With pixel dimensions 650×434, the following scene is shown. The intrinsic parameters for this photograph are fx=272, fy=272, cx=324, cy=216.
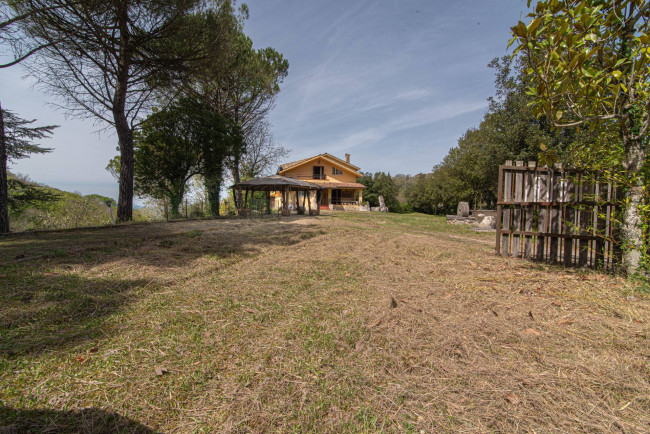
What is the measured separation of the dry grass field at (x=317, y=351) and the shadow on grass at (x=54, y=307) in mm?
16

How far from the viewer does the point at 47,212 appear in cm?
1098

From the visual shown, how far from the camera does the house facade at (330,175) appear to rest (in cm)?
3102

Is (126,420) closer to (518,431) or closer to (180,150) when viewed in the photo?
(518,431)

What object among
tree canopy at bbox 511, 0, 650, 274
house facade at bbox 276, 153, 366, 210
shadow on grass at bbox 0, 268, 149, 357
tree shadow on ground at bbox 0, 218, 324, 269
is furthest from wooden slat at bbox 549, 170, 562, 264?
house facade at bbox 276, 153, 366, 210

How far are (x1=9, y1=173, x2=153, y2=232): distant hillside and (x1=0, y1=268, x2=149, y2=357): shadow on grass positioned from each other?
329 inches

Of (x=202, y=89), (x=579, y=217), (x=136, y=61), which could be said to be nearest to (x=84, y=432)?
(x=579, y=217)

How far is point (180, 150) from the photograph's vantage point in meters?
14.8

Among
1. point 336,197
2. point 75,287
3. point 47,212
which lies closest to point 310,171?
point 336,197

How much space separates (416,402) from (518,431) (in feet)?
1.64

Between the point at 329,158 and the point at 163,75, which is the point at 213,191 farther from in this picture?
the point at 329,158

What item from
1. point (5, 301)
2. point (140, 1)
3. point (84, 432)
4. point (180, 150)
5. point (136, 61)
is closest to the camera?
point (84, 432)

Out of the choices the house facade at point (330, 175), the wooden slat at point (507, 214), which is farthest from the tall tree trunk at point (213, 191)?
the wooden slat at point (507, 214)

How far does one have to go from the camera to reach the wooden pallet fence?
13.3ft

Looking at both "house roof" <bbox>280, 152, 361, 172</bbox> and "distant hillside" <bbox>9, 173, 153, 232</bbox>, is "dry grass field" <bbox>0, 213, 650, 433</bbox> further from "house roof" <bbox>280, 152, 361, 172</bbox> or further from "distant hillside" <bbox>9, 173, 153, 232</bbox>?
"house roof" <bbox>280, 152, 361, 172</bbox>
